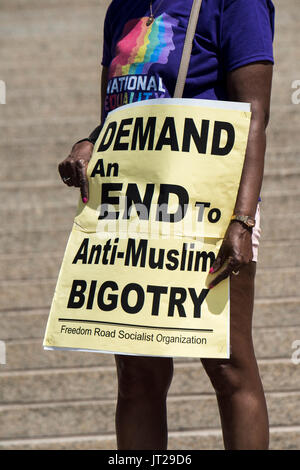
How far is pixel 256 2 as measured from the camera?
7.15ft

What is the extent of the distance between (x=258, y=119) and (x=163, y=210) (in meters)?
0.36

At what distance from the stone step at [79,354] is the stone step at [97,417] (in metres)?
0.39

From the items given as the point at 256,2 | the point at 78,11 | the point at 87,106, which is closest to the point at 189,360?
the point at 256,2

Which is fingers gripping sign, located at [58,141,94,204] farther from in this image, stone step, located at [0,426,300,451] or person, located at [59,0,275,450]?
stone step, located at [0,426,300,451]

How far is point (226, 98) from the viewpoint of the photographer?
2.25 meters

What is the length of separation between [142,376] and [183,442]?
1321mm

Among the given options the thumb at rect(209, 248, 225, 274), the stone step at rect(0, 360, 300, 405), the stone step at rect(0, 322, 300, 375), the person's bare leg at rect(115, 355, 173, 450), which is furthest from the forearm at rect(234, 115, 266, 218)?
the stone step at rect(0, 322, 300, 375)

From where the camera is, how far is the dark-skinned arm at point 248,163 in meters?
2.10

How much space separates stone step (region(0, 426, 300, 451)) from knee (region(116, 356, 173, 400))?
4.09 ft

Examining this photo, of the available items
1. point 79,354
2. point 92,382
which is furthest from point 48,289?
point 92,382

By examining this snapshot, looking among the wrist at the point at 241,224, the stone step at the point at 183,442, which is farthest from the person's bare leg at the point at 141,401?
the stone step at the point at 183,442

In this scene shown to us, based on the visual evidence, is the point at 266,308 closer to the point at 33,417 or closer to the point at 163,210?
the point at 33,417

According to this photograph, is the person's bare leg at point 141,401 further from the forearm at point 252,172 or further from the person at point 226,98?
the forearm at point 252,172

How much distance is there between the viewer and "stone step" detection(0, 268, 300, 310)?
4695 mm
